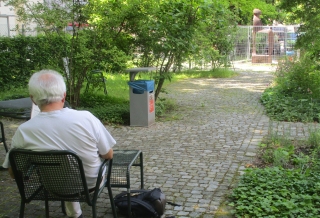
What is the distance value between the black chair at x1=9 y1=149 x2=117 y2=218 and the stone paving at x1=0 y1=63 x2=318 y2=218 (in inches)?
Result: 35.5

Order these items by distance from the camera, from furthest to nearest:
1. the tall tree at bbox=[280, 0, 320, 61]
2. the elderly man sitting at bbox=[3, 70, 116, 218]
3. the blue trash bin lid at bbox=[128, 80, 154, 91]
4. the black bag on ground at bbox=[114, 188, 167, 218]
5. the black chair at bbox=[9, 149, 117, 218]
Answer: the tall tree at bbox=[280, 0, 320, 61] < the blue trash bin lid at bbox=[128, 80, 154, 91] < the black bag on ground at bbox=[114, 188, 167, 218] < the elderly man sitting at bbox=[3, 70, 116, 218] < the black chair at bbox=[9, 149, 117, 218]

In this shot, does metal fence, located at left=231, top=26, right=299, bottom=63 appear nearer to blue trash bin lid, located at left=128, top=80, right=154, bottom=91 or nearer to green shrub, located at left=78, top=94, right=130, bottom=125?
green shrub, located at left=78, top=94, right=130, bottom=125

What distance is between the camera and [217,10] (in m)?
9.25

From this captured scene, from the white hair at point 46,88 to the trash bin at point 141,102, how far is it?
16.8ft

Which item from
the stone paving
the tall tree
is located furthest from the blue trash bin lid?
the tall tree

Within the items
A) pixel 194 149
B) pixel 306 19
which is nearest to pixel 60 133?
pixel 194 149

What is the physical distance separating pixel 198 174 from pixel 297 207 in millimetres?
1526

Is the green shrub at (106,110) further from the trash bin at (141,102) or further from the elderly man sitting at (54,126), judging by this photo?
the elderly man sitting at (54,126)

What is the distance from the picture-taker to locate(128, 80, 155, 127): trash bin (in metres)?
8.40

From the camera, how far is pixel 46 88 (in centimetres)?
318

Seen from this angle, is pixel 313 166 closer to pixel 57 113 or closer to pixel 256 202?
pixel 256 202

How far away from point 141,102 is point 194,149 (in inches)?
84.4

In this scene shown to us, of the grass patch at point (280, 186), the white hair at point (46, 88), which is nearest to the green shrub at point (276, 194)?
the grass patch at point (280, 186)

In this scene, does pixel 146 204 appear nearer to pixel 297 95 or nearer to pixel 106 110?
pixel 106 110
